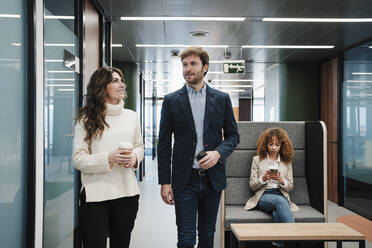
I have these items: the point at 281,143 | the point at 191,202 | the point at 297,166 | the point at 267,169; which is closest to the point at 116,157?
the point at 191,202

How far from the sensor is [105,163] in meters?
1.72

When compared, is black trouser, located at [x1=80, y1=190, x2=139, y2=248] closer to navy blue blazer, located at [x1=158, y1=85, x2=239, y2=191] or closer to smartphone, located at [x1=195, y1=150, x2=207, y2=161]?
navy blue blazer, located at [x1=158, y1=85, x2=239, y2=191]

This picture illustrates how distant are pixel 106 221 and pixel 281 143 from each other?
1.82 m

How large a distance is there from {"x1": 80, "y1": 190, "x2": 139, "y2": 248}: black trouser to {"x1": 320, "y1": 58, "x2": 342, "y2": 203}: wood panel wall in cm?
563

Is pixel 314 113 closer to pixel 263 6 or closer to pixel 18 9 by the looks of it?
pixel 263 6

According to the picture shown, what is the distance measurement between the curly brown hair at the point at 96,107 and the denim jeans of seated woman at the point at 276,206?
1.65 m

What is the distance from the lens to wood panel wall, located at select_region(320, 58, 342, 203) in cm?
656

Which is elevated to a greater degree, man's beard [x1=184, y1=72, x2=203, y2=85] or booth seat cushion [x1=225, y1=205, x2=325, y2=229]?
man's beard [x1=184, y1=72, x2=203, y2=85]

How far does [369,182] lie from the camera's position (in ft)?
17.5

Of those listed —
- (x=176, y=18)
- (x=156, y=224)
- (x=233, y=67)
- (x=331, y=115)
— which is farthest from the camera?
(x=331, y=115)

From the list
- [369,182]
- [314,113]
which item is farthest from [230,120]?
[314,113]

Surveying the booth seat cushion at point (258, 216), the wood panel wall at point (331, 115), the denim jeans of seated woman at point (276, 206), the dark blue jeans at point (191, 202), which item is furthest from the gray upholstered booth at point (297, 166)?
the wood panel wall at point (331, 115)

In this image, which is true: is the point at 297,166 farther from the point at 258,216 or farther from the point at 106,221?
the point at 106,221

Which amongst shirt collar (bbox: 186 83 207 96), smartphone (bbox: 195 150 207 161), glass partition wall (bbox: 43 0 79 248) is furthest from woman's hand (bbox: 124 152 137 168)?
glass partition wall (bbox: 43 0 79 248)
